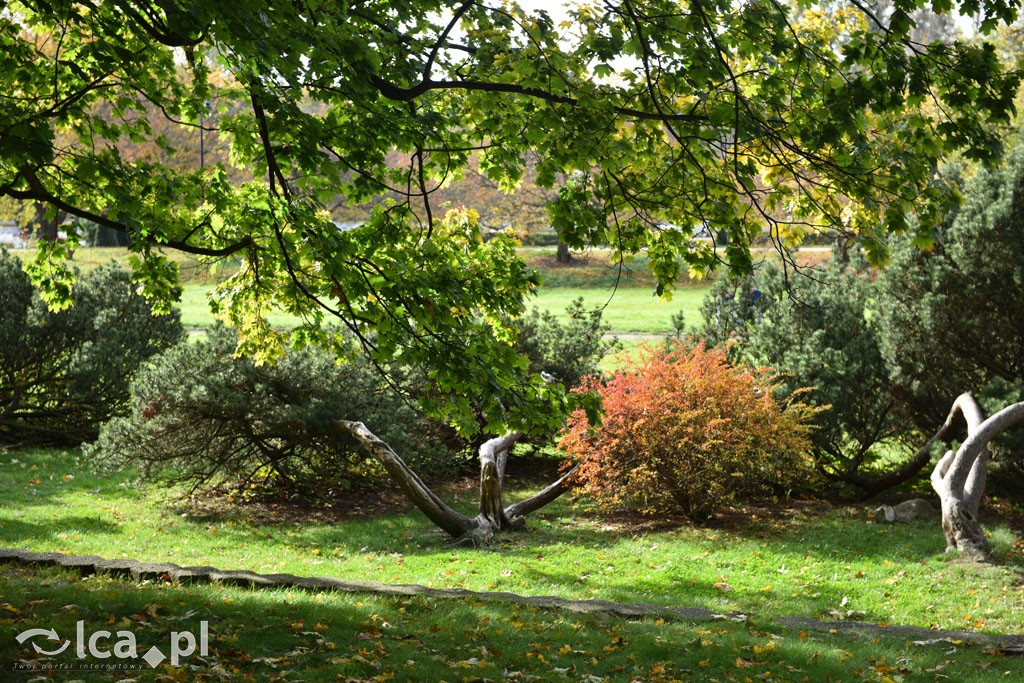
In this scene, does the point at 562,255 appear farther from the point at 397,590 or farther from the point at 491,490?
the point at 397,590

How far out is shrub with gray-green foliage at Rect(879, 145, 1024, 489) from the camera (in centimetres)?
1169

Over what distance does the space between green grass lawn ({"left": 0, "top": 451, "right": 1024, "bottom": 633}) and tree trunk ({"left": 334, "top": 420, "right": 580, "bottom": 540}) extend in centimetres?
28

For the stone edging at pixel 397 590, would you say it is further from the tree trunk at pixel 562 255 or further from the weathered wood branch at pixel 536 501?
the tree trunk at pixel 562 255

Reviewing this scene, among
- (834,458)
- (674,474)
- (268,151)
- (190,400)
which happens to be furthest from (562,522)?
(268,151)

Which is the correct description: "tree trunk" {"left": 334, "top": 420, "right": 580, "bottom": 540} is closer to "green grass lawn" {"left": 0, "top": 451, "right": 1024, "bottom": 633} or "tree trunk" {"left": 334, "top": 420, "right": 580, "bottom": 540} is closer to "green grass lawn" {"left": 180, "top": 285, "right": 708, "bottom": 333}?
"green grass lawn" {"left": 0, "top": 451, "right": 1024, "bottom": 633}

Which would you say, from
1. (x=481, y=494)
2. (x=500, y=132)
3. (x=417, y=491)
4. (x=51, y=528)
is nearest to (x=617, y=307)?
(x=481, y=494)

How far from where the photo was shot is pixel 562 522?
11766 millimetres

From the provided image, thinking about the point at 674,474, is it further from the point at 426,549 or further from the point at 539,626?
the point at 539,626

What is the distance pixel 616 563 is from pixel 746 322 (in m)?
6.85

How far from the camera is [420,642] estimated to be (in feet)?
19.0

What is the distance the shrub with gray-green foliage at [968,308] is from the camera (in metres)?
11.7

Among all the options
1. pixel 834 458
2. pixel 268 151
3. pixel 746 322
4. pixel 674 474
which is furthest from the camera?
pixel 746 322

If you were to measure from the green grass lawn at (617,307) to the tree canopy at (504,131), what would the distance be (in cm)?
2041

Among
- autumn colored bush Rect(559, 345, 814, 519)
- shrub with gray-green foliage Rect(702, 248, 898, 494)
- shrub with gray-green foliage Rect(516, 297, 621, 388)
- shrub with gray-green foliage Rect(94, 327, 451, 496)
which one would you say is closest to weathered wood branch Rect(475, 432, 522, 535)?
autumn colored bush Rect(559, 345, 814, 519)
